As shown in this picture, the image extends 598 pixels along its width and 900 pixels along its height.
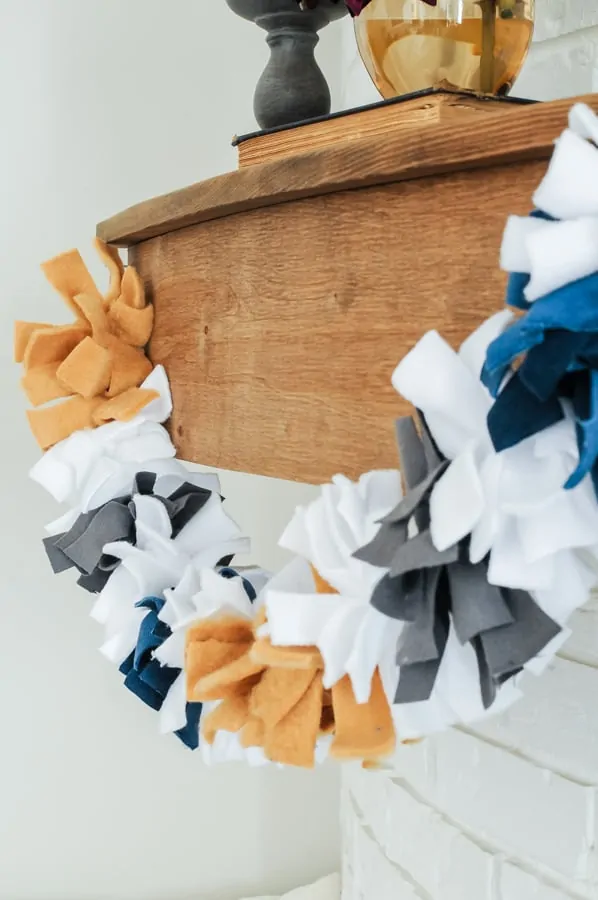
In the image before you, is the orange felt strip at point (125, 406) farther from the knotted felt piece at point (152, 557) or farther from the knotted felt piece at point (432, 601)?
the knotted felt piece at point (432, 601)

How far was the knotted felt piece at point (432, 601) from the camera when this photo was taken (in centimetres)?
40

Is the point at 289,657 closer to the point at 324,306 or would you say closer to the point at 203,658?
the point at 203,658

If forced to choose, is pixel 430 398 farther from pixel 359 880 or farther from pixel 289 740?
pixel 359 880

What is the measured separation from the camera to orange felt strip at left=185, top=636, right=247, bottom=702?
1.80 feet

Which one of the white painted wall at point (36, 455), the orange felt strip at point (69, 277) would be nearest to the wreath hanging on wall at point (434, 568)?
the orange felt strip at point (69, 277)

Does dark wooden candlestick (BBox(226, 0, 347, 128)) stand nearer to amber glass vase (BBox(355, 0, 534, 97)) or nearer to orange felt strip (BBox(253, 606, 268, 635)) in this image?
amber glass vase (BBox(355, 0, 534, 97))

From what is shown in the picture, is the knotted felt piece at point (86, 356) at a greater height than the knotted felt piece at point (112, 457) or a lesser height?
greater

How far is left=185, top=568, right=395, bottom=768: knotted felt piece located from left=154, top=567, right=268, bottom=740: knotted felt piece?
21mm

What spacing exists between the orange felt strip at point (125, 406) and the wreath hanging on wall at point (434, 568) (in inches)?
3.7

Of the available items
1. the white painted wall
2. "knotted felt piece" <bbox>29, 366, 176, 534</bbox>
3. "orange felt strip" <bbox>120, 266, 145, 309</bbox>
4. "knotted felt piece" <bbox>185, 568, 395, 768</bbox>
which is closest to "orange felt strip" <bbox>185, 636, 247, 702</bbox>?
Answer: "knotted felt piece" <bbox>185, 568, 395, 768</bbox>

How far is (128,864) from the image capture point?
121 centimetres

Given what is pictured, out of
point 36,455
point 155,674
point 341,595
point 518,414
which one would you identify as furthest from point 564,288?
point 36,455

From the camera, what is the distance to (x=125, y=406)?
0.73 m

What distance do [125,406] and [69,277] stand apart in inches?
5.0
